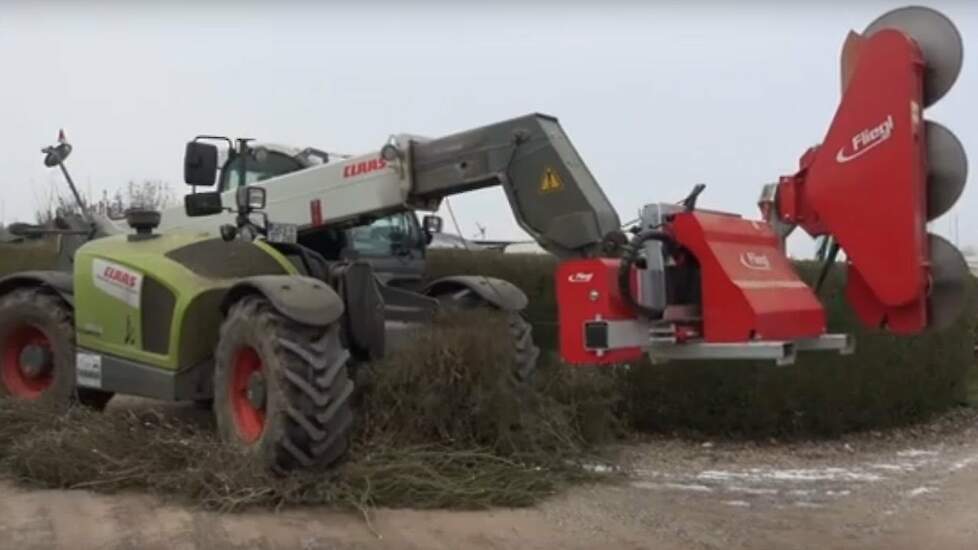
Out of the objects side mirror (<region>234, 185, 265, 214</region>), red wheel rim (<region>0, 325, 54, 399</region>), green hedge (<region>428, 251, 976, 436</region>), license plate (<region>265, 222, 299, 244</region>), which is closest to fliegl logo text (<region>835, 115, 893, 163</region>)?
green hedge (<region>428, 251, 976, 436</region>)

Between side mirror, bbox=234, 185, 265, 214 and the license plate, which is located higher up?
side mirror, bbox=234, 185, 265, 214

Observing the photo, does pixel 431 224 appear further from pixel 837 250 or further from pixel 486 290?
pixel 837 250

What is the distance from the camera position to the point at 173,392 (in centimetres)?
743

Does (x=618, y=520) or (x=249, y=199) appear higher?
(x=249, y=199)

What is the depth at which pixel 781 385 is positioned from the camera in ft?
34.3

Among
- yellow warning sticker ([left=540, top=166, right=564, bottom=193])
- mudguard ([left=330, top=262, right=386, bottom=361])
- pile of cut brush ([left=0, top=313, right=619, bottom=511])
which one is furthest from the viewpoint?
mudguard ([left=330, top=262, right=386, bottom=361])

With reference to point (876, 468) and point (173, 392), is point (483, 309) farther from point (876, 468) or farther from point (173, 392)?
point (876, 468)

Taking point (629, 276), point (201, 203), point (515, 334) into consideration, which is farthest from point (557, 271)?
point (201, 203)

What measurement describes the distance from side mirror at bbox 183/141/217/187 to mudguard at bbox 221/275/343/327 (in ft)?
5.34

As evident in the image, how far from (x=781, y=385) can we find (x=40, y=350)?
662 cm

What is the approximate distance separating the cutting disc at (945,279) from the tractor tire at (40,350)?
6.00 m

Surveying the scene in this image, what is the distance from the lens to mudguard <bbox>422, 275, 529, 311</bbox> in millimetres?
8414

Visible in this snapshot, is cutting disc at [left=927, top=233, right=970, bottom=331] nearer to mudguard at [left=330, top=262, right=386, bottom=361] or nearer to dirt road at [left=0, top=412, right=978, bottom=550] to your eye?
dirt road at [left=0, top=412, right=978, bottom=550]

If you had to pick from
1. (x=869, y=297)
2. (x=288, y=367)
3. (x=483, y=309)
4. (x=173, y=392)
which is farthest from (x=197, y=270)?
(x=869, y=297)
